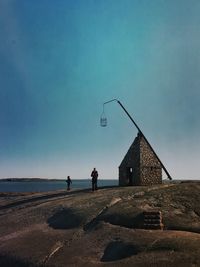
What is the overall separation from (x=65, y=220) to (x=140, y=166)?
44.7ft

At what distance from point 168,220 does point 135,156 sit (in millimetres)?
15833

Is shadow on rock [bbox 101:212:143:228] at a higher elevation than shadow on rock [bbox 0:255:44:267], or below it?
higher

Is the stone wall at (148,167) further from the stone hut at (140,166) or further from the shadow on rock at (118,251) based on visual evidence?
the shadow on rock at (118,251)

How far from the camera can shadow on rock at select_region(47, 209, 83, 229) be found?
2856 cm

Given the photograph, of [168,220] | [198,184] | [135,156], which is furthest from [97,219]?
[135,156]

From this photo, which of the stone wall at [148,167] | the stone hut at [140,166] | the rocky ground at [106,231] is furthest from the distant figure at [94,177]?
the rocky ground at [106,231]

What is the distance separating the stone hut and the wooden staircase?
1438 centimetres

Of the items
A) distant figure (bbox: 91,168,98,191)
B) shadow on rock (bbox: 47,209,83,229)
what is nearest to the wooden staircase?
shadow on rock (bbox: 47,209,83,229)

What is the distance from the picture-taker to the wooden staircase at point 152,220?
84.7ft

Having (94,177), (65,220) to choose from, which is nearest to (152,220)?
(65,220)

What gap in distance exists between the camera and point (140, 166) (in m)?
41.5

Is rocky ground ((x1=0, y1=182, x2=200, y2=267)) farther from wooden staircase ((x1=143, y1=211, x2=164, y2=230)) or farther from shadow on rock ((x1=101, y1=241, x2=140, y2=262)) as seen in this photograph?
wooden staircase ((x1=143, y1=211, x2=164, y2=230))

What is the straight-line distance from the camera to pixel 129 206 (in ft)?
97.2

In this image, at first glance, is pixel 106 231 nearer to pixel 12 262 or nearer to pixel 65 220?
pixel 65 220
